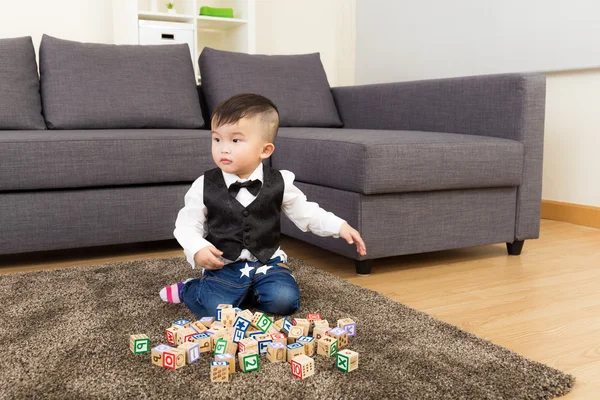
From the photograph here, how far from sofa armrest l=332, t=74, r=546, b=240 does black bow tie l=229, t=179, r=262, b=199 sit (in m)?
1.14

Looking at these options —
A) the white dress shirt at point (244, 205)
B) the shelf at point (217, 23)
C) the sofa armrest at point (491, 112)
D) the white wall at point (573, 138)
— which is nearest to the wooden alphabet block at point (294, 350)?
the white dress shirt at point (244, 205)

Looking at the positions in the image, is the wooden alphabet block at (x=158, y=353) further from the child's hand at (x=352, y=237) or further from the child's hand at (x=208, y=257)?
the child's hand at (x=352, y=237)

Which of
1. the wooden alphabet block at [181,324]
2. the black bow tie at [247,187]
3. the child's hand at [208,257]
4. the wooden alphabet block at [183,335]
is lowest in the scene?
the wooden alphabet block at [181,324]

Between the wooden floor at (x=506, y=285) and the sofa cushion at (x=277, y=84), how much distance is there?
79 cm

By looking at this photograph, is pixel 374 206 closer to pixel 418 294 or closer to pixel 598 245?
pixel 418 294

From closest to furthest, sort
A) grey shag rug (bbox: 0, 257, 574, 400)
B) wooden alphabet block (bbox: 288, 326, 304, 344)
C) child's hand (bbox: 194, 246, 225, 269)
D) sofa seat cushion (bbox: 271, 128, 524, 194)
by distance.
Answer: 1. grey shag rug (bbox: 0, 257, 574, 400)
2. wooden alphabet block (bbox: 288, 326, 304, 344)
3. child's hand (bbox: 194, 246, 225, 269)
4. sofa seat cushion (bbox: 271, 128, 524, 194)

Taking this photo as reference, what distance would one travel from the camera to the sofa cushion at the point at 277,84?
2.91m

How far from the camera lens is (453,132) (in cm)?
244

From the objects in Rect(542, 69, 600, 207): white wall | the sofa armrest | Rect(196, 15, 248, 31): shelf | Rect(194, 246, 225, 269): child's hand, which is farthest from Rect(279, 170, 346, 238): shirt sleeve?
Rect(196, 15, 248, 31): shelf

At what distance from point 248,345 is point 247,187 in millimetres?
467

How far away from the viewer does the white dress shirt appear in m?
1.47

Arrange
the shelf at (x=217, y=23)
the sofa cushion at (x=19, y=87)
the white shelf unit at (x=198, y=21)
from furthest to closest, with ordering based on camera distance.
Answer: the shelf at (x=217, y=23), the white shelf unit at (x=198, y=21), the sofa cushion at (x=19, y=87)

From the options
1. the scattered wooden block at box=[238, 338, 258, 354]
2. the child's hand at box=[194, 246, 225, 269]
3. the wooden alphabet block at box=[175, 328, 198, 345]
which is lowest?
the wooden alphabet block at box=[175, 328, 198, 345]

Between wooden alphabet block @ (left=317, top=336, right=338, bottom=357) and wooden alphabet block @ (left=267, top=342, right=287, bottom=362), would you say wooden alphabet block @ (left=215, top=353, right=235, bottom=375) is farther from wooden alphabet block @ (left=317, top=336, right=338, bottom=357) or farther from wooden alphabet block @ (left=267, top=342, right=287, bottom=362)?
wooden alphabet block @ (left=317, top=336, right=338, bottom=357)
